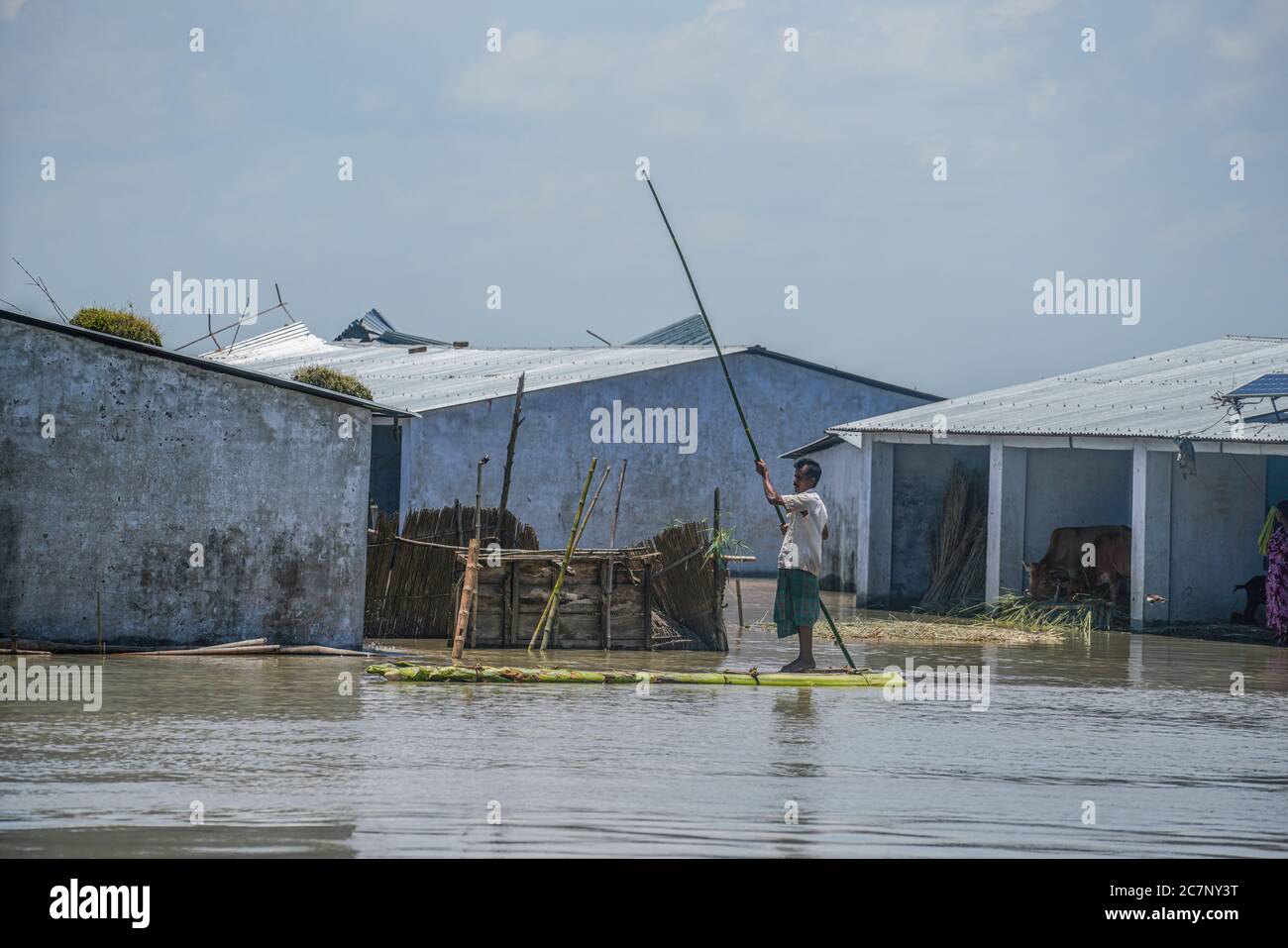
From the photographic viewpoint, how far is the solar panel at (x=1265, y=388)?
22.2m

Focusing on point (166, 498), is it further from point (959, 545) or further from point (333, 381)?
point (333, 381)

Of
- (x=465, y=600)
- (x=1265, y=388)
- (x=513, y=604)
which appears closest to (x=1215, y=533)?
(x=1265, y=388)

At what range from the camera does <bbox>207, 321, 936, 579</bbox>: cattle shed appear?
33.2 metres

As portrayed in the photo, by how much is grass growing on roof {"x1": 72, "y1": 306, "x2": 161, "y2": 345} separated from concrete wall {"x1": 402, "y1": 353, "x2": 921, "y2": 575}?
10.0m

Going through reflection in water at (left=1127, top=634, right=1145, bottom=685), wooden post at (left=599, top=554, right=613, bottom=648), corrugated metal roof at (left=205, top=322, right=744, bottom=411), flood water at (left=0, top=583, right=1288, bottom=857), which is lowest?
flood water at (left=0, top=583, right=1288, bottom=857)

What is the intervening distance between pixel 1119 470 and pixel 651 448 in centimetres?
1159

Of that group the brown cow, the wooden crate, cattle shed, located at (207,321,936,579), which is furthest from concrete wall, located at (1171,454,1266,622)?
cattle shed, located at (207,321,936,579)

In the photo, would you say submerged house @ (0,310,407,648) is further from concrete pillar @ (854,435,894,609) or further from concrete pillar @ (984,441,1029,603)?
concrete pillar @ (854,435,894,609)

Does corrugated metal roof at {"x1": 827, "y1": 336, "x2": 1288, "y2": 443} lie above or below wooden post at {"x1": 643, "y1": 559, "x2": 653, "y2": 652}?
above

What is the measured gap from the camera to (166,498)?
1549 cm

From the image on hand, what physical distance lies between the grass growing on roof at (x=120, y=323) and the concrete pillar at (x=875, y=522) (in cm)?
1159

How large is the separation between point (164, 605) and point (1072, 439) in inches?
533

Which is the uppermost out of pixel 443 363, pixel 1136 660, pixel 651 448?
pixel 443 363
